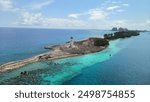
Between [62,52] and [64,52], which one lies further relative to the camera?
[64,52]

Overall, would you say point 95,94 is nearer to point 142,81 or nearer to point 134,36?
point 142,81

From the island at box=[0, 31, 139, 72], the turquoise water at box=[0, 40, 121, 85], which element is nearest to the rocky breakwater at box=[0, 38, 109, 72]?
the island at box=[0, 31, 139, 72]

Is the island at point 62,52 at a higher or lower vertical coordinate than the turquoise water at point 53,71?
higher

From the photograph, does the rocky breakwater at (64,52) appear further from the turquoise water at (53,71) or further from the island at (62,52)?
the turquoise water at (53,71)

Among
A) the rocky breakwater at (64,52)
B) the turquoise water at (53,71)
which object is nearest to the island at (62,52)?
the rocky breakwater at (64,52)

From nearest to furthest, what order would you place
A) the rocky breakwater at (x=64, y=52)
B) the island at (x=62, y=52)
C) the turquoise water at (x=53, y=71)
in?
the turquoise water at (x=53, y=71) < the island at (x=62, y=52) < the rocky breakwater at (x=64, y=52)

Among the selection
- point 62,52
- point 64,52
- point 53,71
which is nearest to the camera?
point 53,71

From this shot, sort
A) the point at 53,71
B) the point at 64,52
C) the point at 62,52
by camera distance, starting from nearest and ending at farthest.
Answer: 1. the point at 53,71
2. the point at 62,52
3. the point at 64,52

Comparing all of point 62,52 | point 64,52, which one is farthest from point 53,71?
point 64,52

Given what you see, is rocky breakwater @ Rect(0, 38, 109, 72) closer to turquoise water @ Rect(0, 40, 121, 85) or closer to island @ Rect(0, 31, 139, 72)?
island @ Rect(0, 31, 139, 72)

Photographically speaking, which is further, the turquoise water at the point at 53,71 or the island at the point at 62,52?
the island at the point at 62,52

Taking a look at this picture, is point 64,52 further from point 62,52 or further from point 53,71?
point 53,71
